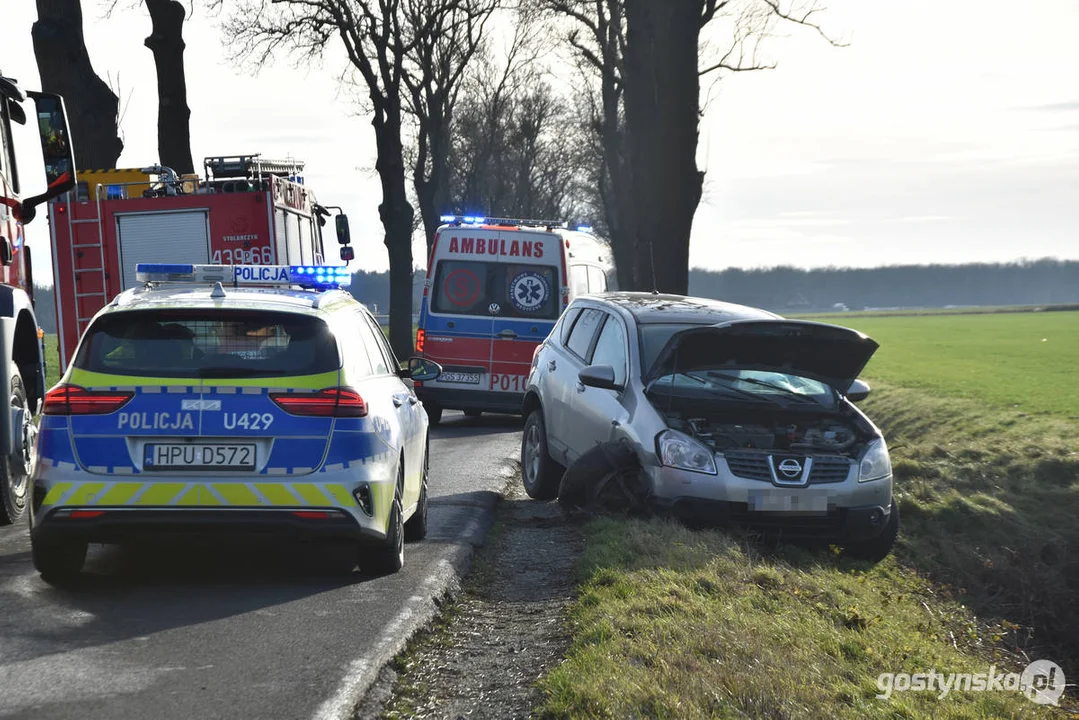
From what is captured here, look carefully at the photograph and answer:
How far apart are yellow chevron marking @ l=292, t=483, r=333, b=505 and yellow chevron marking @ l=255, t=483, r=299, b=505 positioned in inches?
1.9

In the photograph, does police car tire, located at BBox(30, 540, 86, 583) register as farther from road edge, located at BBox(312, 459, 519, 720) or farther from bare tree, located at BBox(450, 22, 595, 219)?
bare tree, located at BBox(450, 22, 595, 219)

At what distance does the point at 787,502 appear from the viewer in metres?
8.89

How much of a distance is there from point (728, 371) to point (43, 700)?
5.81 meters

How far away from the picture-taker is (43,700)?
200 inches

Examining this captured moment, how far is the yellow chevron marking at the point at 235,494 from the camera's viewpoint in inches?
269

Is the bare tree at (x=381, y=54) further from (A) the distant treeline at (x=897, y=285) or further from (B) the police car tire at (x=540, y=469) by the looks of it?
(A) the distant treeline at (x=897, y=285)

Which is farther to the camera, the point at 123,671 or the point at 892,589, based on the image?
the point at 892,589

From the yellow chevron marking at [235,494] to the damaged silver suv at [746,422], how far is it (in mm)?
3067

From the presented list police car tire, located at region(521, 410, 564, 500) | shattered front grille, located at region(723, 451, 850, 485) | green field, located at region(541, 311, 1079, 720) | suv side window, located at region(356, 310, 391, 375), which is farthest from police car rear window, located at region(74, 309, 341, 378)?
police car tire, located at region(521, 410, 564, 500)

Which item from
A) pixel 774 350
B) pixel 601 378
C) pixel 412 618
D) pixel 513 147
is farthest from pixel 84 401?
pixel 513 147

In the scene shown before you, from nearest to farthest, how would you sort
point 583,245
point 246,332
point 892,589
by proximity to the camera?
Result: point 246,332, point 892,589, point 583,245

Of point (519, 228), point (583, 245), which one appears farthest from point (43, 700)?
point (583, 245)

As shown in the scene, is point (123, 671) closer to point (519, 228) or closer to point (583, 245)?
point (519, 228)

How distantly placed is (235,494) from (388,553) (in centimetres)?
104
